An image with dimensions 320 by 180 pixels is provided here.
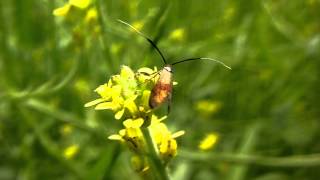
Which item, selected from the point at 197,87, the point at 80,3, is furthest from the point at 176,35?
the point at 80,3

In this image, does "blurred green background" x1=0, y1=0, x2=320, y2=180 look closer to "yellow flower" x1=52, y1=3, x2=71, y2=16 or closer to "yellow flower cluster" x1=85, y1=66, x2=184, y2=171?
"yellow flower" x1=52, y1=3, x2=71, y2=16

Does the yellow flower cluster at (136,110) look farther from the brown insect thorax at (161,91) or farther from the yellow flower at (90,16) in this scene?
the yellow flower at (90,16)

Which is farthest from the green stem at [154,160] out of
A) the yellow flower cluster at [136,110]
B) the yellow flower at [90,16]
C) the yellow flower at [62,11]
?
the yellow flower at [90,16]

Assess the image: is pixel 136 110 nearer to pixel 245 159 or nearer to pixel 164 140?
pixel 164 140

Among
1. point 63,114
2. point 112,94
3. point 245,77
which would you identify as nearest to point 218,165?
point 245,77

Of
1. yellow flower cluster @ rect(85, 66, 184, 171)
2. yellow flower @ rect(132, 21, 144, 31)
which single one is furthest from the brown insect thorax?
yellow flower @ rect(132, 21, 144, 31)
